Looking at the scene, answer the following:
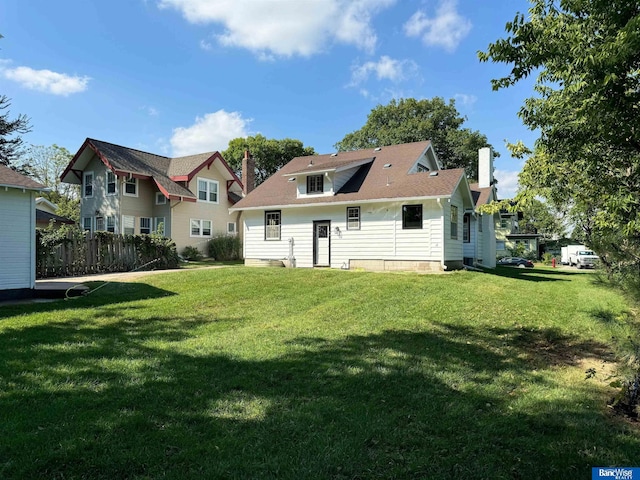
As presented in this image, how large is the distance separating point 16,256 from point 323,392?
9.57m

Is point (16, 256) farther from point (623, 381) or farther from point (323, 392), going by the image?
point (623, 381)

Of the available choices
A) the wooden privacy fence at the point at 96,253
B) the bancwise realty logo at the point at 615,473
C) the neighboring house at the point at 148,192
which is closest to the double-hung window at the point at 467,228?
the wooden privacy fence at the point at 96,253

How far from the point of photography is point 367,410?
159 inches

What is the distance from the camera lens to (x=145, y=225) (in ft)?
86.0

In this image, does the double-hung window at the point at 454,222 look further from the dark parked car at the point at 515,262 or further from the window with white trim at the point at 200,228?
the dark parked car at the point at 515,262

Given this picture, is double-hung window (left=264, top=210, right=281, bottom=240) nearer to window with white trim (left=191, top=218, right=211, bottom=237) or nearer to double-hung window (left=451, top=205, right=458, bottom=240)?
double-hung window (left=451, top=205, right=458, bottom=240)

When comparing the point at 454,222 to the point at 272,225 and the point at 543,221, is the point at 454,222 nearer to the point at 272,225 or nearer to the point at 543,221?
the point at 272,225

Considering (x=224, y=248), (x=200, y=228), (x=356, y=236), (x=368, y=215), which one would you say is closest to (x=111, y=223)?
(x=200, y=228)

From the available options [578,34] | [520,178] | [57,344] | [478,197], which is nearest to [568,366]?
[578,34]

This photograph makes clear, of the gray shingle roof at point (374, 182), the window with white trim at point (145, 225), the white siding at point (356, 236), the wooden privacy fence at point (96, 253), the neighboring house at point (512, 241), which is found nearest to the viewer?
the wooden privacy fence at point (96, 253)

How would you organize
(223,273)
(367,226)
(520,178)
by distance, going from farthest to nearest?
(367,226) → (223,273) → (520,178)

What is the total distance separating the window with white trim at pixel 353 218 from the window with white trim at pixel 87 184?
1732 centimetres

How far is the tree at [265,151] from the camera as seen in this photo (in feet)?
150

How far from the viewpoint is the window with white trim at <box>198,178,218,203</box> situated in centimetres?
2783
